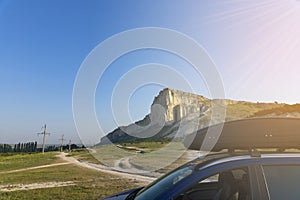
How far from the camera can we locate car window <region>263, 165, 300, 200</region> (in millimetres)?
2391

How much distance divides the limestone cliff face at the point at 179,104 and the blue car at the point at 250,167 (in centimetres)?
6679

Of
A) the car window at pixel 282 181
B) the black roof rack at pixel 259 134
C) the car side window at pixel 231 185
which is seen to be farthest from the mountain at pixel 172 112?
the car window at pixel 282 181

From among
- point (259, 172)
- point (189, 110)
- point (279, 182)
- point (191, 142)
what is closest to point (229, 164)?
point (259, 172)

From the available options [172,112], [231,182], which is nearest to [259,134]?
[231,182]

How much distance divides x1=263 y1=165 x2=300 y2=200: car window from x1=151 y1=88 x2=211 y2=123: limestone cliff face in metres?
67.2

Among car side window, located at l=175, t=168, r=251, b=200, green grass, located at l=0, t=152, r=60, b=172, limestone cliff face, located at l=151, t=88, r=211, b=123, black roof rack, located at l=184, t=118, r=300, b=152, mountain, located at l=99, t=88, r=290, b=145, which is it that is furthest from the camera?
limestone cliff face, located at l=151, t=88, r=211, b=123

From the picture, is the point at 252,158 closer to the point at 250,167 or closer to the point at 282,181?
the point at 250,167

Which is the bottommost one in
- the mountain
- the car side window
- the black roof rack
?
the car side window

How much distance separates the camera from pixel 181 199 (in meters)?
2.54

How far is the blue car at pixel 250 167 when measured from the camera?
2.41 metres

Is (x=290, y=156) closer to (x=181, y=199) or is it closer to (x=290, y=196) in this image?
(x=290, y=196)

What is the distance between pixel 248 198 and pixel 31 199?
24.8ft

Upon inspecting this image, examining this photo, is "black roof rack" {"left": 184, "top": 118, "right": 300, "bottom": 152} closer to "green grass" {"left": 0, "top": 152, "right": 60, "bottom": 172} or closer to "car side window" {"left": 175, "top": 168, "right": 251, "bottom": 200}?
"car side window" {"left": 175, "top": 168, "right": 251, "bottom": 200}

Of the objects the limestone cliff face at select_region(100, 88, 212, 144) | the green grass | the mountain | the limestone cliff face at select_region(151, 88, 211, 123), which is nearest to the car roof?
the green grass
